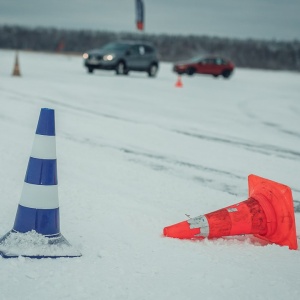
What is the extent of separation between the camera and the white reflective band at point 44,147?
10.6ft

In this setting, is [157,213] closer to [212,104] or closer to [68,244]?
[68,244]

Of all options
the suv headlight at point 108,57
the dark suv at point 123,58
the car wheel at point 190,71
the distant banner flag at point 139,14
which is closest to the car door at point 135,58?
the dark suv at point 123,58

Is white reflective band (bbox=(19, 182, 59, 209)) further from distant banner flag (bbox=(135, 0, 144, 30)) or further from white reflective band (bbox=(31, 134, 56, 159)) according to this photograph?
distant banner flag (bbox=(135, 0, 144, 30))

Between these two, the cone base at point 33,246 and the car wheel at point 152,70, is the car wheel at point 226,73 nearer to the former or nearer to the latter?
the car wheel at point 152,70

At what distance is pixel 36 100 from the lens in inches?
456

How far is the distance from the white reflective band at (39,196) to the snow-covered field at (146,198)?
333 mm

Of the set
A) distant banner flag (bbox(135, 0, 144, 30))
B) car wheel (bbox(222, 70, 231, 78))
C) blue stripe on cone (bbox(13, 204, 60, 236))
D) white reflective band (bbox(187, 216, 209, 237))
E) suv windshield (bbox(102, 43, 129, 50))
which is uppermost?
distant banner flag (bbox(135, 0, 144, 30))

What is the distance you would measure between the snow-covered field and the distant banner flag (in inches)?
1223

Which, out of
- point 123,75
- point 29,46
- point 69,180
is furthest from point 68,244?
point 29,46

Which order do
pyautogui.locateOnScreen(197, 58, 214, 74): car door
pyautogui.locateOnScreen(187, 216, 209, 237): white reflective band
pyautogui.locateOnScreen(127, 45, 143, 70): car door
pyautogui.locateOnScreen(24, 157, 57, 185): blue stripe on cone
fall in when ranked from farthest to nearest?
pyautogui.locateOnScreen(197, 58, 214, 74): car door, pyautogui.locateOnScreen(127, 45, 143, 70): car door, pyautogui.locateOnScreen(187, 216, 209, 237): white reflective band, pyautogui.locateOnScreen(24, 157, 57, 185): blue stripe on cone

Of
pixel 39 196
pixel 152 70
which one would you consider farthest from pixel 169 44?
pixel 39 196

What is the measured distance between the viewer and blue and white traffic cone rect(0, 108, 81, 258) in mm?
3150

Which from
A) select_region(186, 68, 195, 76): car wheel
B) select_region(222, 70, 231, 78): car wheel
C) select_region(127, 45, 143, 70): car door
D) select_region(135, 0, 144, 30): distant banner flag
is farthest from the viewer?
select_region(135, 0, 144, 30): distant banner flag

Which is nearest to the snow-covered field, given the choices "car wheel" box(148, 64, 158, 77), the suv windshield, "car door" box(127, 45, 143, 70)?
"car door" box(127, 45, 143, 70)
